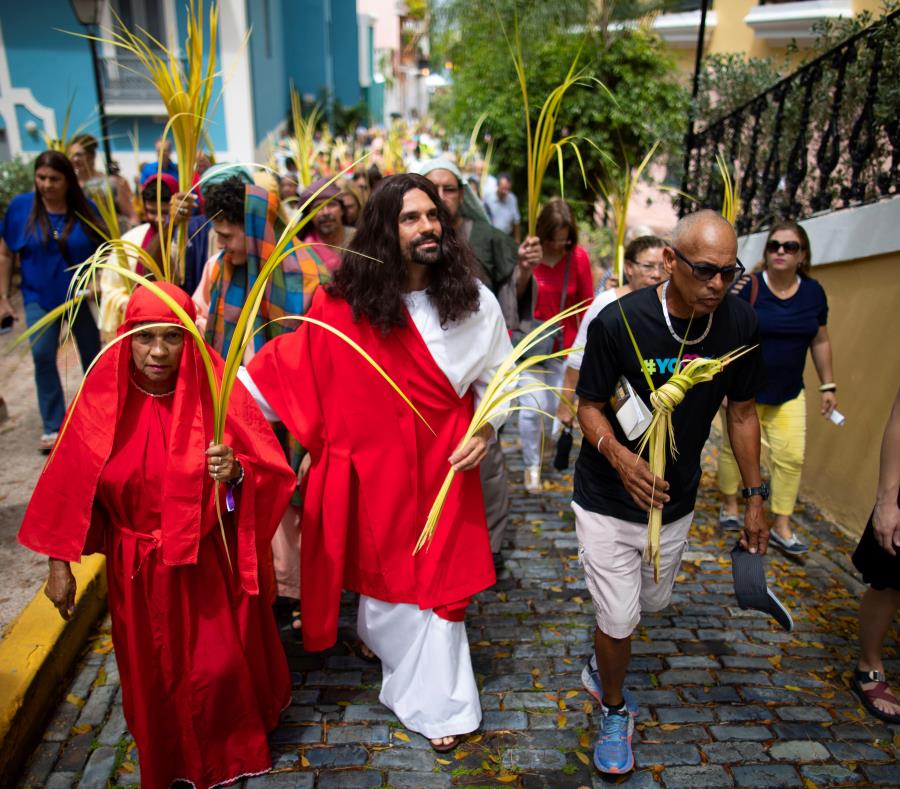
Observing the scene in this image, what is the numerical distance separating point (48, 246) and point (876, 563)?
17.1ft

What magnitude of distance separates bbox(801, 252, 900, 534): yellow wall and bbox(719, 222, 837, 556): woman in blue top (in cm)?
41

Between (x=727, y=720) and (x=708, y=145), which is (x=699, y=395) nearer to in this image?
(x=727, y=720)

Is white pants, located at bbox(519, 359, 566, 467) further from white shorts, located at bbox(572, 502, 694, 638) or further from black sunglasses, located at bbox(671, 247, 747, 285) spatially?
black sunglasses, located at bbox(671, 247, 747, 285)

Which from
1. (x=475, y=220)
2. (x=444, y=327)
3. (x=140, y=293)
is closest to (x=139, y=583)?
(x=140, y=293)

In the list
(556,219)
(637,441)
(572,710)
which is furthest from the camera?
(556,219)

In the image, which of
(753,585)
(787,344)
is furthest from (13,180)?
(753,585)

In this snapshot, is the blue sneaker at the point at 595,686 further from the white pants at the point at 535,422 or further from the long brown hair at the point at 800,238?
the long brown hair at the point at 800,238

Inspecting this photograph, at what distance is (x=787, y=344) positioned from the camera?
4.45 metres

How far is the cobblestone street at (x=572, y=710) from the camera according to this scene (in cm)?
290

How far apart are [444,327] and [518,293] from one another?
66.4 inches

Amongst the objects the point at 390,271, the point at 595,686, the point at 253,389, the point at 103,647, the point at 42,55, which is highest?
the point at 42,55

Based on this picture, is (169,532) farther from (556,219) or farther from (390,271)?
(556,219)

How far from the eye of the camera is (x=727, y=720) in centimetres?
319

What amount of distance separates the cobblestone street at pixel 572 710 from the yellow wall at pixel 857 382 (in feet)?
2.90
